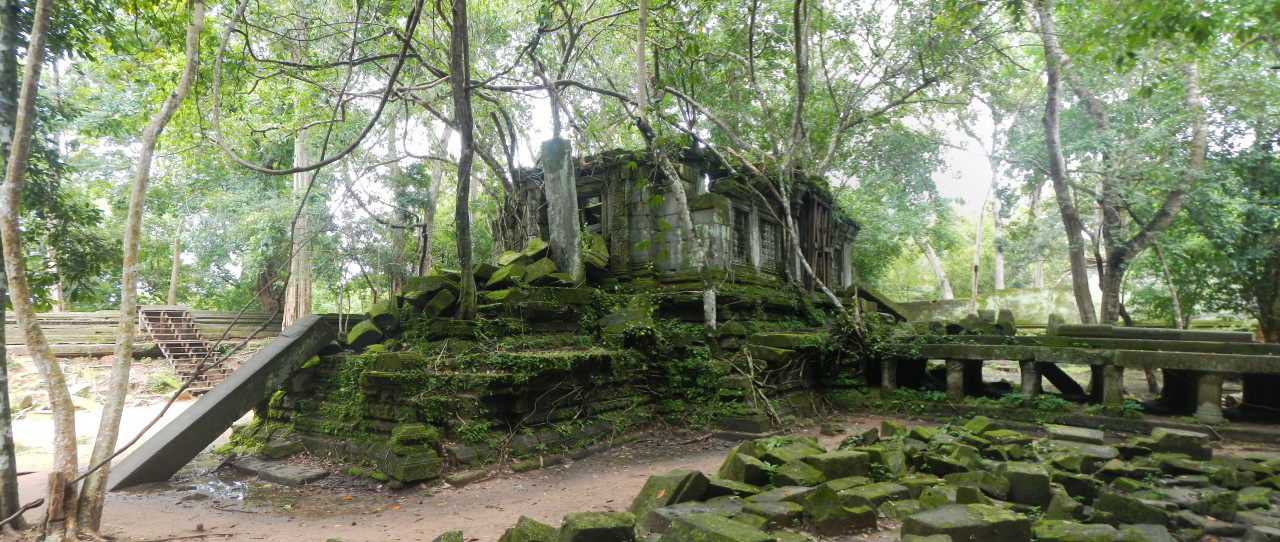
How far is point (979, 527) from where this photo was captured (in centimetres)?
350

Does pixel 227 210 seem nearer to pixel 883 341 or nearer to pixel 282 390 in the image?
pixel 282 390

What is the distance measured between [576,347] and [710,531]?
4.69 m

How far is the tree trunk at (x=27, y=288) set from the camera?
4004mm

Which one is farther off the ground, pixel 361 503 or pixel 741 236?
pixel 741 236

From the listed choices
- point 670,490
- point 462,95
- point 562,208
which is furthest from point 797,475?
point 562,208

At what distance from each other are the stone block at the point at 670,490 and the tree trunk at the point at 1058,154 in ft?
40.8

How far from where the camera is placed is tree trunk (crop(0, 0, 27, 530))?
14.2ft

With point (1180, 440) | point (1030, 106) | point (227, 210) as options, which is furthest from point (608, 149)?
point (1030, 106)

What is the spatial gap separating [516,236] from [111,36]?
6.26 m

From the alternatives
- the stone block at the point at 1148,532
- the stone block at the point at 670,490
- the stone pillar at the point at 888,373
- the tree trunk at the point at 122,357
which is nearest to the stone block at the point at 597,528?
the stone block at the point at 670,490

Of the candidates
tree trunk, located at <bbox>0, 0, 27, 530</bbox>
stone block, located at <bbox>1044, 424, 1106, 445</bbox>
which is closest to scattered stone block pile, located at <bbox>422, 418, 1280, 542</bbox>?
stone block, located at <bbox>1044, 424, 1106, 445</bbox>

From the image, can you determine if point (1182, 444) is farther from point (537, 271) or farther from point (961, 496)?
point (537, 271)

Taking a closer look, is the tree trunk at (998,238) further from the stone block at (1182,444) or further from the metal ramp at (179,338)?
the metal ramp at (179,338)

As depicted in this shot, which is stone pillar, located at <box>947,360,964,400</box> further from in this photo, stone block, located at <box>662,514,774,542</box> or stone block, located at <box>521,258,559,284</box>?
stone block, located at <box>662,514,774,542</box>
